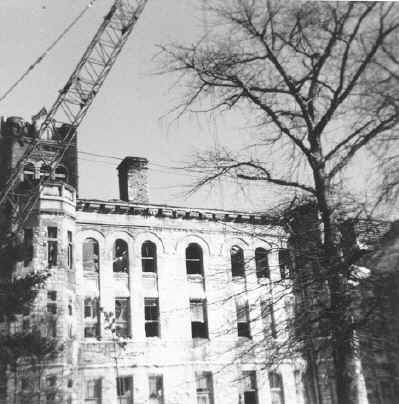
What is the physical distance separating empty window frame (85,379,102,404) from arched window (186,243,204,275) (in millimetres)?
6574

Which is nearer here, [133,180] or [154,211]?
[154,211]

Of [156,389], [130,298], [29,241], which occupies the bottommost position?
[156,389]

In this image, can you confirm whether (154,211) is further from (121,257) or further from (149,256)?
(121,257)

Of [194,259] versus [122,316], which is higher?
[194,259]

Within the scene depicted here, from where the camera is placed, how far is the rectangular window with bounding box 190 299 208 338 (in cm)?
2544

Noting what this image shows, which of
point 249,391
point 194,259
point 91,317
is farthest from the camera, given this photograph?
point 194,259

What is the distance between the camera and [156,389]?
23562 millimetres

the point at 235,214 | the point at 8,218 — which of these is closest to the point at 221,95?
the point at 8,218

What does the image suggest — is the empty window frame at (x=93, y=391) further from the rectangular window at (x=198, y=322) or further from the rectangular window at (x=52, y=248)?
the rectangular window at (x=52, y=248)

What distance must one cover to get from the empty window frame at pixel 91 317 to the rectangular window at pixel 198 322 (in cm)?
439

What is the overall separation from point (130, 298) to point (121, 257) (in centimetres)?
192

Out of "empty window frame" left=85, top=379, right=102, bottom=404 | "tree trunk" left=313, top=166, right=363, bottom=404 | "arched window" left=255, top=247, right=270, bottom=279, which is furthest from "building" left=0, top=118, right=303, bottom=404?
"tree trunk" left=313, top=166, right=363, bottom=404

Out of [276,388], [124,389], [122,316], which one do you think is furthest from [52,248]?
[276,388]

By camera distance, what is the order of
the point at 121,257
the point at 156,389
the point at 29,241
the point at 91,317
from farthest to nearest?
the point at 121,257
the point at 156,389
the point at 91,317
the point at 29,241
